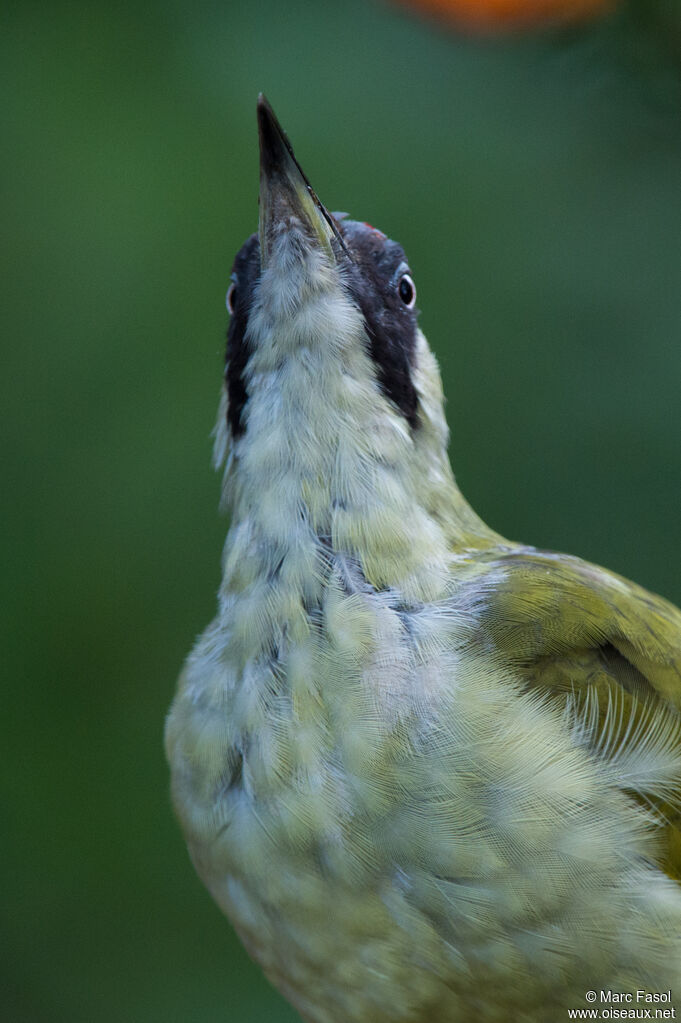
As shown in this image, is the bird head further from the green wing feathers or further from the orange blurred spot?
the orange blurred spot

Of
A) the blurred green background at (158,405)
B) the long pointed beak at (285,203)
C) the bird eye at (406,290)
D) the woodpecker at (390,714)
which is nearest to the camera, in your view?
the woodpecker at (390,714)

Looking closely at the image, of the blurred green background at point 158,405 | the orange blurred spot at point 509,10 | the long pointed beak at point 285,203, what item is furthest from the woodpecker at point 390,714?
the blurred green background at point 158,405

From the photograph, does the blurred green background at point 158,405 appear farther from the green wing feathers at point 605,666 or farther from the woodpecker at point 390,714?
the green wing feathers at point 605,666

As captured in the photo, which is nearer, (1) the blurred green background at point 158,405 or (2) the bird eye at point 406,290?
(2) the bird eye at point 406,290

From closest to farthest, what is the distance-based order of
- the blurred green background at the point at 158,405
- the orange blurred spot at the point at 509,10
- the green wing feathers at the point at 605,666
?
1. the orange blurred spot at the point at 509,10
2. the green wing feathers at the point at 605,666
3. the blurred green background at the point at 158,405

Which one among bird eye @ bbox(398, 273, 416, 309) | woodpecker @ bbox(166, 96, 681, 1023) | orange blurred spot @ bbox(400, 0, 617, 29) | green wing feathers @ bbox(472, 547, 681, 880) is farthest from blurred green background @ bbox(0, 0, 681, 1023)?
orange blurred spot @ bbox(400, 0, 617, 29)

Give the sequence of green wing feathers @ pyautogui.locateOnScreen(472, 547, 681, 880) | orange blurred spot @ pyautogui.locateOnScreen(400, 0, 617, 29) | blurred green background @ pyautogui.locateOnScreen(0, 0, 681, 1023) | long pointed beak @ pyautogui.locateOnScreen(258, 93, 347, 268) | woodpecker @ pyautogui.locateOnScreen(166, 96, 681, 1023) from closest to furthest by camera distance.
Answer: orange blurred spot @ pyautogui.locateOnScreen(400, 0, 617, 29), woodpecker @ pyautogui.locateOnScreen(166, 96, 681, 1023), green wing feathers @ pyautogui.locateOnScreen(472, 547, 681, 880), long pointed beak @ pyautogui.locateOnScreen(258, 93, 347, 268), blurred green background @ pyautogui.locateOnScreen(0, 0, 681, 1023)

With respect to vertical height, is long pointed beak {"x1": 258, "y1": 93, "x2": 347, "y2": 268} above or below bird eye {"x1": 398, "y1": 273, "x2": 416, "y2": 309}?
above
